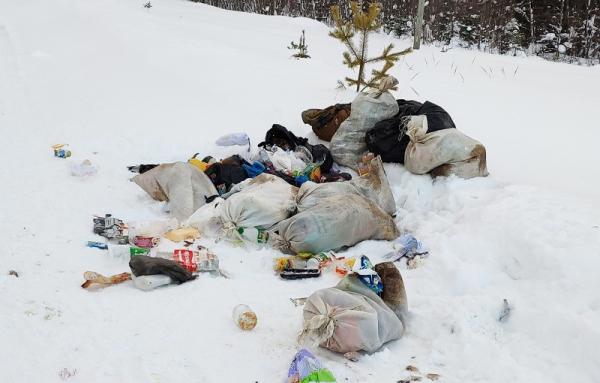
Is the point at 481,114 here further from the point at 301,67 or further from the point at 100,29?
the point at 100,29

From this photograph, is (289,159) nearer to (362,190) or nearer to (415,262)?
(362,190)

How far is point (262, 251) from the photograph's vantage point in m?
3.51

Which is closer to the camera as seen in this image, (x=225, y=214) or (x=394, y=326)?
(x=394, y=326)

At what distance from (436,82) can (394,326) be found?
6.28m

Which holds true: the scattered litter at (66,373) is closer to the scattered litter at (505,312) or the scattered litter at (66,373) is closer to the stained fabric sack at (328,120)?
the scattered litter at (505,312)

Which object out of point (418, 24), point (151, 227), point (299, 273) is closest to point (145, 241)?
point (151, 227)

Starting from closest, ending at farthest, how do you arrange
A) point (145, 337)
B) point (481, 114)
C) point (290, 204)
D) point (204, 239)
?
point (145, 337) → point (204, 239) → point (290, 204) → point (481, 114)

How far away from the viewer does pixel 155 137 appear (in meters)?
5.40

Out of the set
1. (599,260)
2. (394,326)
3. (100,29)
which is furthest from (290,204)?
(100,29)

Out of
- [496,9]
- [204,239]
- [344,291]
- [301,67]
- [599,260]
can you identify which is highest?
[496,9]

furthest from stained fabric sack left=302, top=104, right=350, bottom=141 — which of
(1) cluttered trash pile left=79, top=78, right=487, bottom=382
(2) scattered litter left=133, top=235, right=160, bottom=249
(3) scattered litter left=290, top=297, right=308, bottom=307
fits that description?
(3) scattered litter left=290, top=297, right=308, bottom=307

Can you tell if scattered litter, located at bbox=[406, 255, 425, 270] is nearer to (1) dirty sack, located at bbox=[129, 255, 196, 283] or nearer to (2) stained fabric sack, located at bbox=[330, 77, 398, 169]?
(1) dirty sack, located at bbox=[129, 255, 196, 283]

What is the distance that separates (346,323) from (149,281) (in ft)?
4.04

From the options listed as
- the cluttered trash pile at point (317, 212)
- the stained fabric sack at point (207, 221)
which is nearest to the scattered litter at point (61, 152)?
the cluttered trash pile at point (317, 212)
